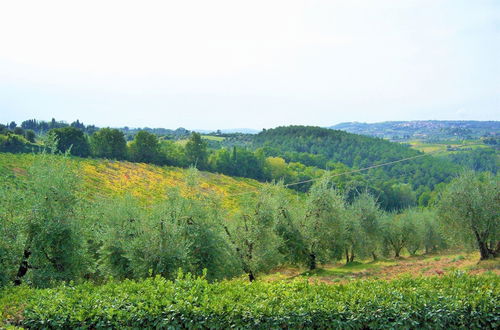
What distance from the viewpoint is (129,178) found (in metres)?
71.6

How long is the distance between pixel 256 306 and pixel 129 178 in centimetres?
6545

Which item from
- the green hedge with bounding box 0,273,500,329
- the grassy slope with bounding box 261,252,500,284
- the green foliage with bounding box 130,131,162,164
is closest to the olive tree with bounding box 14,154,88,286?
the green hedge with bounding box 0,273,500,329

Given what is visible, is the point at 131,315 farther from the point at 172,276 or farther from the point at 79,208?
the point at 79,208

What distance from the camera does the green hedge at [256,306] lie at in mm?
10156

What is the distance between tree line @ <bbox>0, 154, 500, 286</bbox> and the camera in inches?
598

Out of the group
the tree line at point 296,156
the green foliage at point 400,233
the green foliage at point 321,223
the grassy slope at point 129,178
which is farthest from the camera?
the tree line at point 296,156

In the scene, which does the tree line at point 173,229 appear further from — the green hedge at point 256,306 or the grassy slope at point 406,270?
the green hedge at point 256,306

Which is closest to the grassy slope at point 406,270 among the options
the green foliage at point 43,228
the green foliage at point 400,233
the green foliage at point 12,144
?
the green foliage at point 400,233

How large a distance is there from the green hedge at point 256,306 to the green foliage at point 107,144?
7802 cm

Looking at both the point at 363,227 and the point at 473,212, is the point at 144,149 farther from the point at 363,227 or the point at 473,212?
the point at 473,212

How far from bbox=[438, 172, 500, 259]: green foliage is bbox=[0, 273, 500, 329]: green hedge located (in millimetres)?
16136

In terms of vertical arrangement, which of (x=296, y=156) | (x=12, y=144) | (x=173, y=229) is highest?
(x=12, y=144)

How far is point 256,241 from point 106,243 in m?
10.8

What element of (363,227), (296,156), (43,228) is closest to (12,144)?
(363,227)
